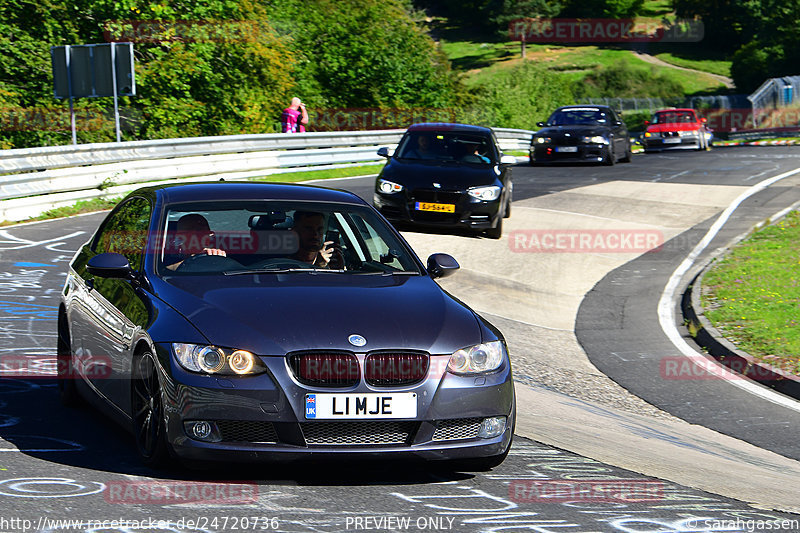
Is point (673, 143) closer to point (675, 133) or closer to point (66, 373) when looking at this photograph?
point (675, 133)

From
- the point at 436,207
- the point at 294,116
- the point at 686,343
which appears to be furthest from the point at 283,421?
the point at 294,116

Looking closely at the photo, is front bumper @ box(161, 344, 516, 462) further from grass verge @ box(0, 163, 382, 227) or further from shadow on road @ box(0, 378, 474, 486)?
grass verge @ box(0, 163, 382, 227)

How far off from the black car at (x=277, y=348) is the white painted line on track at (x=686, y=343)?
449 cm

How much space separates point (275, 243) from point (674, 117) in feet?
112

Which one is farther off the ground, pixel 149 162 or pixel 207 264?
pixel 207 264

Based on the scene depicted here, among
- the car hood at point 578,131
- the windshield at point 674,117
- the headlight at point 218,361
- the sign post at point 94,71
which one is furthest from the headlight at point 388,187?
the windshield at point 674,117

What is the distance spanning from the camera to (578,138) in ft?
96.5

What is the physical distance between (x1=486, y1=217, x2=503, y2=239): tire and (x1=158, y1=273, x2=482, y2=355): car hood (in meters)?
10.8

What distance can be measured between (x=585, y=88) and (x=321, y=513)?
10260 cm

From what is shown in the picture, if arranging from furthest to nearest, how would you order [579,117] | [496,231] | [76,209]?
1. [579,117]
2. [76,209]
3. [496,231]

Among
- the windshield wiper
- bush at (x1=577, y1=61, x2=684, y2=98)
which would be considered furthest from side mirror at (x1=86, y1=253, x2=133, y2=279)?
bush at (x1=577, y1=61, x2=684, y2=98)

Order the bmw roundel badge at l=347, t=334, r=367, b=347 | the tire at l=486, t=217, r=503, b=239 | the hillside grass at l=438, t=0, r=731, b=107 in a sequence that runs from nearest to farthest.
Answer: the bmw roundel badge at l=347, t=334, r=367, b=347 < the tire at l=486, t=217, r=503, b=239 < the hillside grass at l=438, t=0, r=731, b=107

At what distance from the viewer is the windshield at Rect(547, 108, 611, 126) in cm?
3002

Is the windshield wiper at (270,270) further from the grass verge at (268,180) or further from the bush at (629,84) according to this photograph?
the bush at (629,84)
